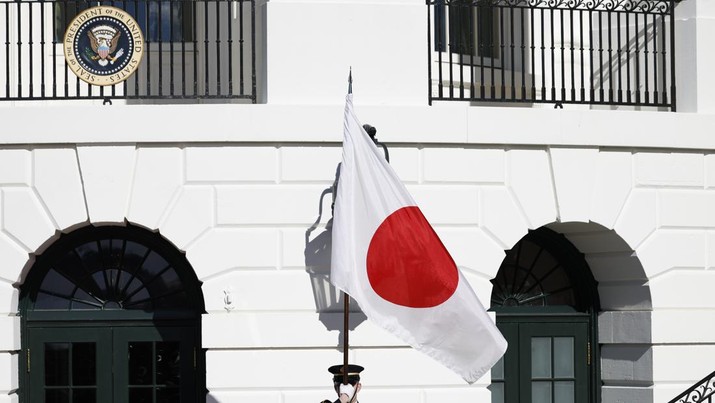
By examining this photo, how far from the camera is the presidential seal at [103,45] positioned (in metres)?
14.5

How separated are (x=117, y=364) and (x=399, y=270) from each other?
134 inches

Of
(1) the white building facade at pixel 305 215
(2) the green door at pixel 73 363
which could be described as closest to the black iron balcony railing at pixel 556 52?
(1) the white building facade at pixel 305 215

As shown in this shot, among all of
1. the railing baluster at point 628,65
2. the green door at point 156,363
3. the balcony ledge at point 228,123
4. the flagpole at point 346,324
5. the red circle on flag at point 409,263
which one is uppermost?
the railing baluster at point 628,65

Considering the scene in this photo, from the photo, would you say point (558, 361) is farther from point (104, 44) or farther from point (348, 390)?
point (104, 44)

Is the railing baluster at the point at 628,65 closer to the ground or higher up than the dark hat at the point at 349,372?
higher up

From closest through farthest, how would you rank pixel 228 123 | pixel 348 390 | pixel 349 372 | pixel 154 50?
pixel 348 390, pixel 349 372, pixel 228 123, pixel 154 50

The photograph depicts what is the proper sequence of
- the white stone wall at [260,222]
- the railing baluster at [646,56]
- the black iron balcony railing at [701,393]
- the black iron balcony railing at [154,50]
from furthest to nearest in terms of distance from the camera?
1. the black iron balcony railing at [154,50]
2. the railing baluster at [646,56]
3. the black iron balcony railing at [701,393]
4. the white stone wall at [260,222]

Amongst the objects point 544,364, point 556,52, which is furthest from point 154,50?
point 544,364

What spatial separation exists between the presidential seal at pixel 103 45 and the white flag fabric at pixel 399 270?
236 centimetres

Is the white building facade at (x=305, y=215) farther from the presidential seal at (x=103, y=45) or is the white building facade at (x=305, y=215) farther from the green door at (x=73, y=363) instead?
the presidential seal at (x=103, y=45)

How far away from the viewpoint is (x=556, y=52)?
17.1 metres

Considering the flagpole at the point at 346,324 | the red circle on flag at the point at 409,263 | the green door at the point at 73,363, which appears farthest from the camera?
the green door at the point at 73,363

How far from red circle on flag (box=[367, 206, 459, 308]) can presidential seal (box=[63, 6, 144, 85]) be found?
3.10 meters

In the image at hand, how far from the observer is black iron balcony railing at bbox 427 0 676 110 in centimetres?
1520
